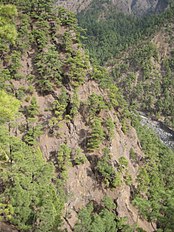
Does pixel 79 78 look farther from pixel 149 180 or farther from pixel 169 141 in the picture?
pixel 169 141

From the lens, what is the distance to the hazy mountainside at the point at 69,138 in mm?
36938

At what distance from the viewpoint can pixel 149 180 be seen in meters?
53.9

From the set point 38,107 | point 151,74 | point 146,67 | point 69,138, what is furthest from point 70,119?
point 151,74

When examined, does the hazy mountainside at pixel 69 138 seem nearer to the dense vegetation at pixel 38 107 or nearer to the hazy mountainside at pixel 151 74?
the dense vegetation at pixel 38 107

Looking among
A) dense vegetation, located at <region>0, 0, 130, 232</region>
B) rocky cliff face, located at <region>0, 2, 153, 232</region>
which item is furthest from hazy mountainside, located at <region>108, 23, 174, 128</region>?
rocky cliff face, located at <region>0, 2, 153, 232</region>

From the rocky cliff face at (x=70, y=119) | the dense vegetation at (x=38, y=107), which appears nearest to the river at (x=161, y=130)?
the dense vegetation at (x=38, y=107)

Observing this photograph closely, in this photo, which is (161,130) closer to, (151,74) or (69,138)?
(151,74)

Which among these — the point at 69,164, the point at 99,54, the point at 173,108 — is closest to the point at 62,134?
the point at 69,164

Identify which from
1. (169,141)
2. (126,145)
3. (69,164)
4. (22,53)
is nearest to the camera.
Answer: (69,164)

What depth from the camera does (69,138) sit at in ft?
162

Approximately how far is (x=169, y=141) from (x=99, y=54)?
7966 centimetres

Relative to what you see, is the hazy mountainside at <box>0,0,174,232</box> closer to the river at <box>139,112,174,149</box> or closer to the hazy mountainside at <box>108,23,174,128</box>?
the river at <box>139,112,174,149</box>

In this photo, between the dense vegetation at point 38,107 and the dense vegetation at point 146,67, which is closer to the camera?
the dense vegetation at point 38,107

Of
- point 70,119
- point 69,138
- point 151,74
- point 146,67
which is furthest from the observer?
point 151,74
